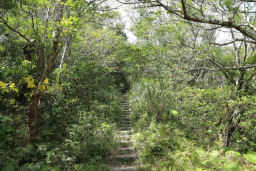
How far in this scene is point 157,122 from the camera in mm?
6176

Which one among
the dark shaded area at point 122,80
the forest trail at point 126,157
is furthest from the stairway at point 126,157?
the dark shaded area at point 122,80

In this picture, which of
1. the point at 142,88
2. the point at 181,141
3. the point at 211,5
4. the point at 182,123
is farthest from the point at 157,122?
the point at 211,5

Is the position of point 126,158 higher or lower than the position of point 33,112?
lower

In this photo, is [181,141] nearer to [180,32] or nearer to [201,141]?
[201,141]

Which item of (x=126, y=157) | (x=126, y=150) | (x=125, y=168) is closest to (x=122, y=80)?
(x=126, y=150)

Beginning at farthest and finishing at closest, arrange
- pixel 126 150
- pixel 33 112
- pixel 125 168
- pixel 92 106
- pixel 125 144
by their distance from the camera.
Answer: pixel 92 106 → pixel 125 144 → pixel 126 150 → pixel 125 168 → pixel 33 112

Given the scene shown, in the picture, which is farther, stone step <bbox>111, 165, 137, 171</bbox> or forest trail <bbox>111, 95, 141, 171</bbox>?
forest trail <bbox>111, 95, 141, 171</bbox>

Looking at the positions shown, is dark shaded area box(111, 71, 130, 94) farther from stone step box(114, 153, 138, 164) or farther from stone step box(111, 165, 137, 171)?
stone step box(111, 165, 137, 171)

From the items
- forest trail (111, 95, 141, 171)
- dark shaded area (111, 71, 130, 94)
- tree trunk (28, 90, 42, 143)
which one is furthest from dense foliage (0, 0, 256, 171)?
dark shaded area (111, 71, 130, 94)

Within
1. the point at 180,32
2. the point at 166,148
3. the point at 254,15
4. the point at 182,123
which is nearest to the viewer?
the point at 166,148

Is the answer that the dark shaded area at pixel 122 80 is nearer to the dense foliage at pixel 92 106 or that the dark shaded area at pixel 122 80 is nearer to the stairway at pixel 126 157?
the dense foliage at pixel 92 106

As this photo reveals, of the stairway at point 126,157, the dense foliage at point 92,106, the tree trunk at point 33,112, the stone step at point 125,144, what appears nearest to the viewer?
the dense foliage at point 92,106

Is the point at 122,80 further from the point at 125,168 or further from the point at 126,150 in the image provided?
the point at 125,168

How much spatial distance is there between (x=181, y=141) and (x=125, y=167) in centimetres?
197
